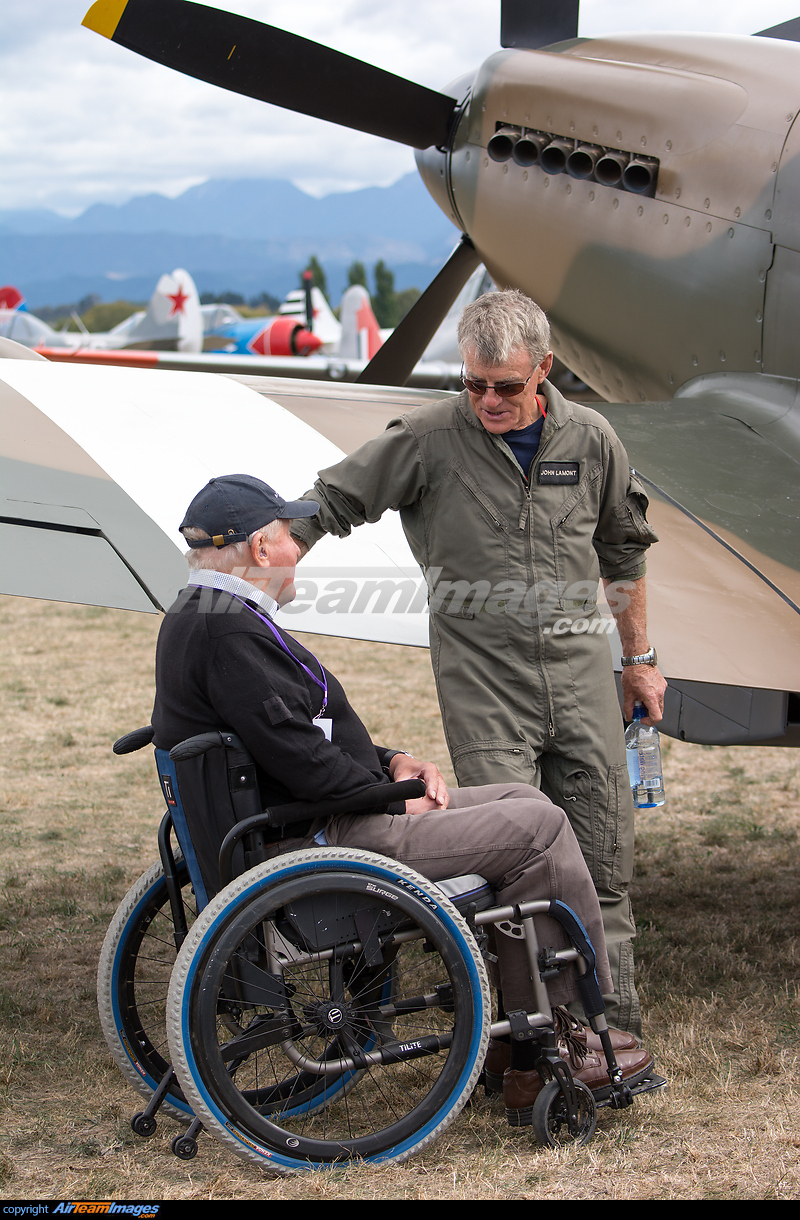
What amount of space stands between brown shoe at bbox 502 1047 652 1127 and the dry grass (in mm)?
59

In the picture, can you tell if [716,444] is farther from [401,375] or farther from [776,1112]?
[401,375]

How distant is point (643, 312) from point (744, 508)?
1.55m

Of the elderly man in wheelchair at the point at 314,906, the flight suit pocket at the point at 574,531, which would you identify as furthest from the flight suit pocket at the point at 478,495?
the elderly man in wheelchair at the point at 314,906

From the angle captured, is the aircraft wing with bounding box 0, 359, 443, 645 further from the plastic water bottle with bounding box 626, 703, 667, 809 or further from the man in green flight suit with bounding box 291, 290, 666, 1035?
the plastic water bottle with bounding box 626, 703, 667, 809

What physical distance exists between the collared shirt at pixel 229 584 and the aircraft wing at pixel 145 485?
334 mm

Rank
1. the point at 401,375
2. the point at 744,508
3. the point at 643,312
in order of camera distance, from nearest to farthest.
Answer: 1. the point at 744,508
2. the point at 643,312
3. the point at 401,375

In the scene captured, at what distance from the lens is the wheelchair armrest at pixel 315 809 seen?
2.39 meters

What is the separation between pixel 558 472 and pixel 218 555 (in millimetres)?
937

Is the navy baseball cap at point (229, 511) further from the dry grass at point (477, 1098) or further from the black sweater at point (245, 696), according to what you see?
the dry grass at point (477, 1098)

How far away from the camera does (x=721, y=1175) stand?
2402 mm

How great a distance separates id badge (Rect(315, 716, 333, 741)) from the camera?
253 centimetres

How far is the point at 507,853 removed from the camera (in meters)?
2.53

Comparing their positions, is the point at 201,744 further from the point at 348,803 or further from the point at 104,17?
the point at 104,17
